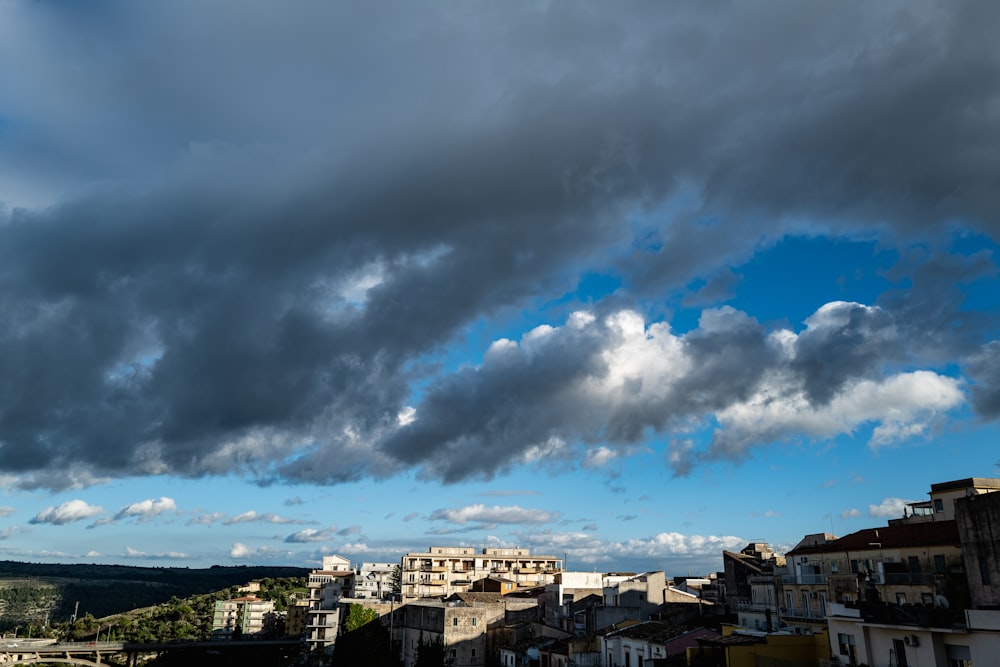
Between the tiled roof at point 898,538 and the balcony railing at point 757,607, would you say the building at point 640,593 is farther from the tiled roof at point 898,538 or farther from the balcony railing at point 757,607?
the tiled roof at point 898,538

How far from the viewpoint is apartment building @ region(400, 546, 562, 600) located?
152375 millimetres

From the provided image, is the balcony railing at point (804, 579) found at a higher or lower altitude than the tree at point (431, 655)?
higher

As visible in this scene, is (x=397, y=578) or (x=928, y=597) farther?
(x=397, y=578)

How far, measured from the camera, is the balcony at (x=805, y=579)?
6372 cm

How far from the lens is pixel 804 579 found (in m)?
65.3

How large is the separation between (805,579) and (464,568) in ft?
413

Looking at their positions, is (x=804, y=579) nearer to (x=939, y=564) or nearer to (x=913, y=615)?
(x=939, y=564)

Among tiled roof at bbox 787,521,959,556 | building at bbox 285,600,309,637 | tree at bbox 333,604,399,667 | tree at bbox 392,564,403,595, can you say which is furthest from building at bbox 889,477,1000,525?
building at bbox 285,600,309,637

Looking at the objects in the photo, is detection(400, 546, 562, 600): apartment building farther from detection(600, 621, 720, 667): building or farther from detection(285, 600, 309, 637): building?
detection(600, 621, 720, 667): building

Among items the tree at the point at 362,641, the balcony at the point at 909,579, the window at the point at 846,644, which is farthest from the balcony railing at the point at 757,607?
the tree at the point at 362,641

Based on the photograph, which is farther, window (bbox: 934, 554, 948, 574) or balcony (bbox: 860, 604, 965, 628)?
window (bbox: 934, 554, 948, 574)

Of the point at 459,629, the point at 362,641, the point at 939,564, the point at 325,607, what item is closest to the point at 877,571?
the point at 939,564

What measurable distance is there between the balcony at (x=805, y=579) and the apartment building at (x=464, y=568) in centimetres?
8257

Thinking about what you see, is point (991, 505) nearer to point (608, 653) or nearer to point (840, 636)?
point (840, 636)
